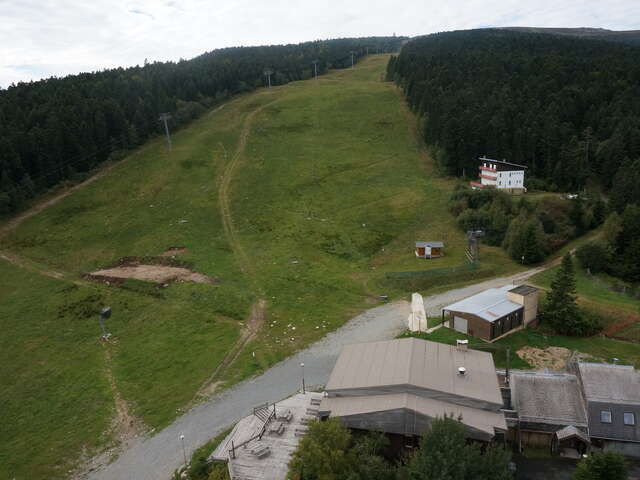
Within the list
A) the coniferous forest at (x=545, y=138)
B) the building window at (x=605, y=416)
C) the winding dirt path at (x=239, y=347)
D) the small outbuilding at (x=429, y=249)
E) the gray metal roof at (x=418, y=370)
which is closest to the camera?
the building window at (x=605, y=416)

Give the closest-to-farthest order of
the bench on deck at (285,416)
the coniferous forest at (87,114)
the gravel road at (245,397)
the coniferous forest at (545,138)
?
the gravel road at (245,397)
the bench on deck at (285,416)
the coniferous forest at (545,138)
the coniferous forest at (87,114)

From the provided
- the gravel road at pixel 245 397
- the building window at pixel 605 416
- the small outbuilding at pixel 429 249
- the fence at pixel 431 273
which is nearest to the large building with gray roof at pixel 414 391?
the building window at pixel 605 416

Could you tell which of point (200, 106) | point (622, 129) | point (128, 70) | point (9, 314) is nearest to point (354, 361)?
point (9, 314)

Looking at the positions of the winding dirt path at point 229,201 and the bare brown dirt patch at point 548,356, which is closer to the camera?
the bare brown dirt patch at point 548,356

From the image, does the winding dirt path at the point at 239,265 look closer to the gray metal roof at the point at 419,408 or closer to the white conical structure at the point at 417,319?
the gray metal roof at the point at 419,408

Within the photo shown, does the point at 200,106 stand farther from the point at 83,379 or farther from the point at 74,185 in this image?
the point at 83,379

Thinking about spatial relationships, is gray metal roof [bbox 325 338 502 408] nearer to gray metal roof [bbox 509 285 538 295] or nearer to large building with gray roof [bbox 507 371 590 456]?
large building with gray roof [bbox 507 371 590 456]
